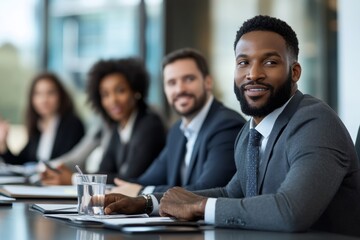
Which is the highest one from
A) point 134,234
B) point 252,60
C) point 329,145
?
point 252,60

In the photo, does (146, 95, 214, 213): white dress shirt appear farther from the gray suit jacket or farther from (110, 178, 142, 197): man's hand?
the gray suit jacket

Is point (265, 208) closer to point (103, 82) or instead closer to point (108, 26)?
point (103, 82)

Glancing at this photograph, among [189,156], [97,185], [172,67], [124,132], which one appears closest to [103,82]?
[124,132]

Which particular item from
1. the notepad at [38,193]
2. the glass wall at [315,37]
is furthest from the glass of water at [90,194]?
the glass wall at [315,37]

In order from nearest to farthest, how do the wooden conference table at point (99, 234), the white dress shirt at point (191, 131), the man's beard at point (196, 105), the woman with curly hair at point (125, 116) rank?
the wooden conference table at point (99, 234) → the white dress shirt at point (191, 131) → the man's beard at point (196, 105) → the woman with curly hair at point (125, 116)

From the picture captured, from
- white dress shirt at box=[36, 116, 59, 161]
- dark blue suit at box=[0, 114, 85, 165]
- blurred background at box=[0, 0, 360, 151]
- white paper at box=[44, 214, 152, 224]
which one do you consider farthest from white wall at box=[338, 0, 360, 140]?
white dress shirt at box=[36, 116, 59, 161]

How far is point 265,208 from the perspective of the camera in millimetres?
1913

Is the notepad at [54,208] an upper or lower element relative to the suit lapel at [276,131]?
lower

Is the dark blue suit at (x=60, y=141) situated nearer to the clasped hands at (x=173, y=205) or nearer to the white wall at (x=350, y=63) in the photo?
the white wall at (x=350, y=63)

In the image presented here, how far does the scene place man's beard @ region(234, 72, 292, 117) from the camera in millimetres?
2236

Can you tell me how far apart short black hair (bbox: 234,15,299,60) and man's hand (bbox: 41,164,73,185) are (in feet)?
6.30

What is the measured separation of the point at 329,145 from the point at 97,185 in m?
0.69

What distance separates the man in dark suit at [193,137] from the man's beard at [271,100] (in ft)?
2.90

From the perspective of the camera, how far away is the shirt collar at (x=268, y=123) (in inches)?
89.7
